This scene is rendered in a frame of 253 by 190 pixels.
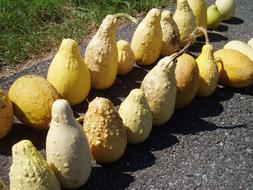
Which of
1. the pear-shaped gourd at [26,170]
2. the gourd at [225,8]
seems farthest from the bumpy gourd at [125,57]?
the gourd at [225,8]

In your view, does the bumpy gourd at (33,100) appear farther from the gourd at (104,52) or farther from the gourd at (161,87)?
the gourd at (161,87)

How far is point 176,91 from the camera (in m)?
2.47

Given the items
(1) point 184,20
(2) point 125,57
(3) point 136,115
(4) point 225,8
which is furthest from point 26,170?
(4) point 225,8

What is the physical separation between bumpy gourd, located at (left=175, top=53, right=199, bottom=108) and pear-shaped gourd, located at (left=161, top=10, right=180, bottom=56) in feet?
1.17

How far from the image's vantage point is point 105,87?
268cm

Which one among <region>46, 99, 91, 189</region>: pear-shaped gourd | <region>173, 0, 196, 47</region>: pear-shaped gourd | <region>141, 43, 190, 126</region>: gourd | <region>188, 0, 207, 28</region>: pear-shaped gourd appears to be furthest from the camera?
<region>188, 0, 207, 28</region>: pear-shaped gourd

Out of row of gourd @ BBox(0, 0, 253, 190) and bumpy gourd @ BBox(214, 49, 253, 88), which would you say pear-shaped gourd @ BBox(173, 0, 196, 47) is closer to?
row of gourd @ BBox(0, 0, 253, 190)

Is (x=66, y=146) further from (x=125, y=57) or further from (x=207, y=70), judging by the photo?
(x=207, y=70)

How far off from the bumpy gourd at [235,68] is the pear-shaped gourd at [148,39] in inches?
14.5

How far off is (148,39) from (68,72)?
60cm

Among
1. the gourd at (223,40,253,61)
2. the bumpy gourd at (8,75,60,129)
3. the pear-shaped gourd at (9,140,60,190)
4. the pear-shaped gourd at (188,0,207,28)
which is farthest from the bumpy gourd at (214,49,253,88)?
the pear-shaped gourd at (9,140,60,190)

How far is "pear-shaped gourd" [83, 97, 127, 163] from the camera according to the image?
2.10 meters

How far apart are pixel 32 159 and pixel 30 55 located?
1.49 meters

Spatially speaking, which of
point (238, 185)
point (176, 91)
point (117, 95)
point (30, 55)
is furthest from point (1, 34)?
point (238, 185)
